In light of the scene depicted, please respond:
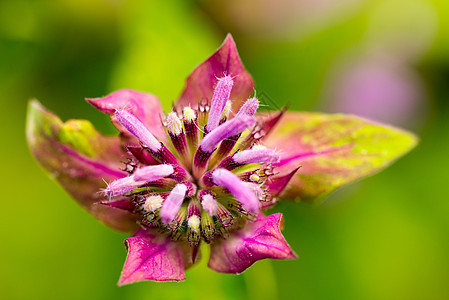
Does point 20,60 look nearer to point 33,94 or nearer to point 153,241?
point 33,94

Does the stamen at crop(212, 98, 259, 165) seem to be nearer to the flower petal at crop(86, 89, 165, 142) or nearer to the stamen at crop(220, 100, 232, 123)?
the stamen at crop(220, 100, 232, 123)

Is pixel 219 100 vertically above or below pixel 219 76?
below

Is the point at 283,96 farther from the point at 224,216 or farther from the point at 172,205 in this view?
the point at 172,205

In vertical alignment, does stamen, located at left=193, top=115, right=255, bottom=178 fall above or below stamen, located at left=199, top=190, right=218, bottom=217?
above

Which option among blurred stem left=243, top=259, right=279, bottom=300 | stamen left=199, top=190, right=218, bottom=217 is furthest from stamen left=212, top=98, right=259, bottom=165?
blurred stem left=243, top=259, right=279, bottom=300

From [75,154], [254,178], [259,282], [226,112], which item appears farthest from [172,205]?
[259,282]
